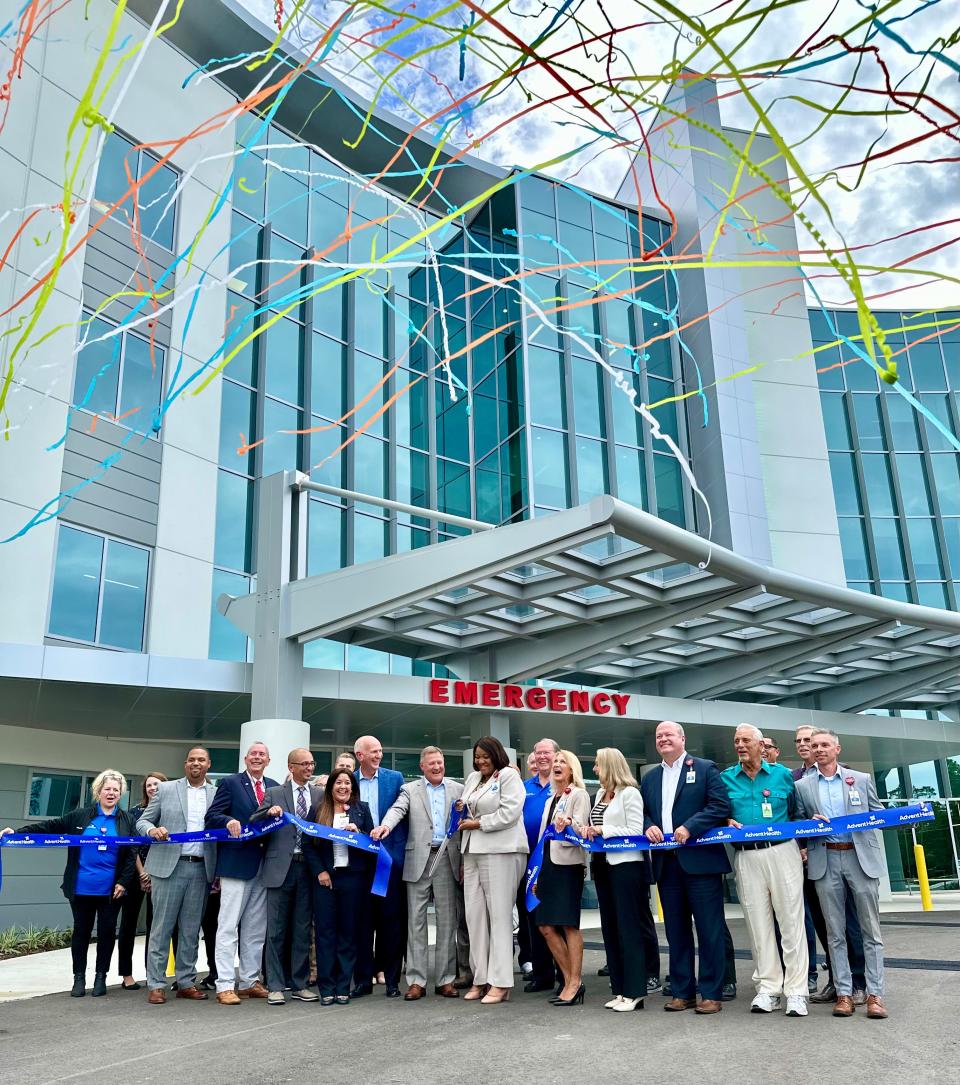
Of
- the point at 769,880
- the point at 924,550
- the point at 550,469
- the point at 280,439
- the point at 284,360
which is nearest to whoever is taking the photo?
the point at 769,880

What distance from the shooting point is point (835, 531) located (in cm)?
2902

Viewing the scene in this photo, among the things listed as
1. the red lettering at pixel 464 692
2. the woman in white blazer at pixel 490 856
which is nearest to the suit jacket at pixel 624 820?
the woman in white blazer at pixel 490 856

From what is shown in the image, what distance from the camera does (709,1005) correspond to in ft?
20.8

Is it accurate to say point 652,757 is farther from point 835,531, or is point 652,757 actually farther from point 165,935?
point 165,935

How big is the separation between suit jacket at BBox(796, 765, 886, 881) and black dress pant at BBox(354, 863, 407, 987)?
3.25 m

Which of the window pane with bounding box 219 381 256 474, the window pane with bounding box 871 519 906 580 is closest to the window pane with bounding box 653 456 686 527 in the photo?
the window pane with bounding box 871 519 906 580

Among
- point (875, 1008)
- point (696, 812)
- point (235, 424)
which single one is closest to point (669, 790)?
point (696, 812)

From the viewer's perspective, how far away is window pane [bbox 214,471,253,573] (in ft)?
65.5

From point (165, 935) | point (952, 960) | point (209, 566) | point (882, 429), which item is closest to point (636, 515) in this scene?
point (952, 960)

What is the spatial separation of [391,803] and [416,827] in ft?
1.33

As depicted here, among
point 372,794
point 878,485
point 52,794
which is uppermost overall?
point 878,485

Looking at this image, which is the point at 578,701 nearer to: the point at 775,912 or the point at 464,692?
the point at 464,692

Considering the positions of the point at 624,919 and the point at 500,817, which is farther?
the point at 500,817

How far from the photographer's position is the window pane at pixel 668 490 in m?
26.2
